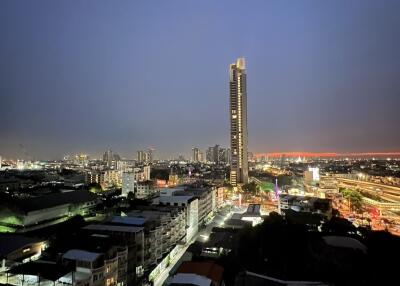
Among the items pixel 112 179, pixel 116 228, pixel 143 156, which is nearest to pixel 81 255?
pixel 116 228

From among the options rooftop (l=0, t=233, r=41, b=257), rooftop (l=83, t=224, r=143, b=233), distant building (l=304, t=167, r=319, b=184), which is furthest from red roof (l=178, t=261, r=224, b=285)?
distant building (l=304, t=167, r=319, b=184)

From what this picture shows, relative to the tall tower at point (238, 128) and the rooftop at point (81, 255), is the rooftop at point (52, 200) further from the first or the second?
the tall tower at point (238, 128)

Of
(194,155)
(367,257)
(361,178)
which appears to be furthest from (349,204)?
(194,155)

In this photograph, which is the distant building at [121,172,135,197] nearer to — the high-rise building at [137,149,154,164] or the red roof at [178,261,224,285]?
the red roof at [178,261,224,285]

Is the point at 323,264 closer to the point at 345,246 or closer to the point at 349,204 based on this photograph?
the point at 345,246

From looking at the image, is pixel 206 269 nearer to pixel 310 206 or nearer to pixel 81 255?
pixel 81 255

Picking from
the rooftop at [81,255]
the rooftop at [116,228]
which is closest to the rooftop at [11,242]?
the rooftop at [116,228]
